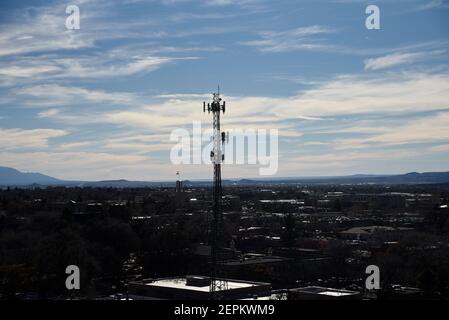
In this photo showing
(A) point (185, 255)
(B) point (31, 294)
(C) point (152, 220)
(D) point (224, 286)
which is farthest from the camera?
(C) point (152, 220)

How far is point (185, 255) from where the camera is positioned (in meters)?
40.8

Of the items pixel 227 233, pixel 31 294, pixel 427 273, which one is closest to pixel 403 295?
pixel 427 273

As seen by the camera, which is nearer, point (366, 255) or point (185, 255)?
point (185, 255)

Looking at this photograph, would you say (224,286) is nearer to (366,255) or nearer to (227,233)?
(366,255)

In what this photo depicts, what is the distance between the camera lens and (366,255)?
1726 inches
